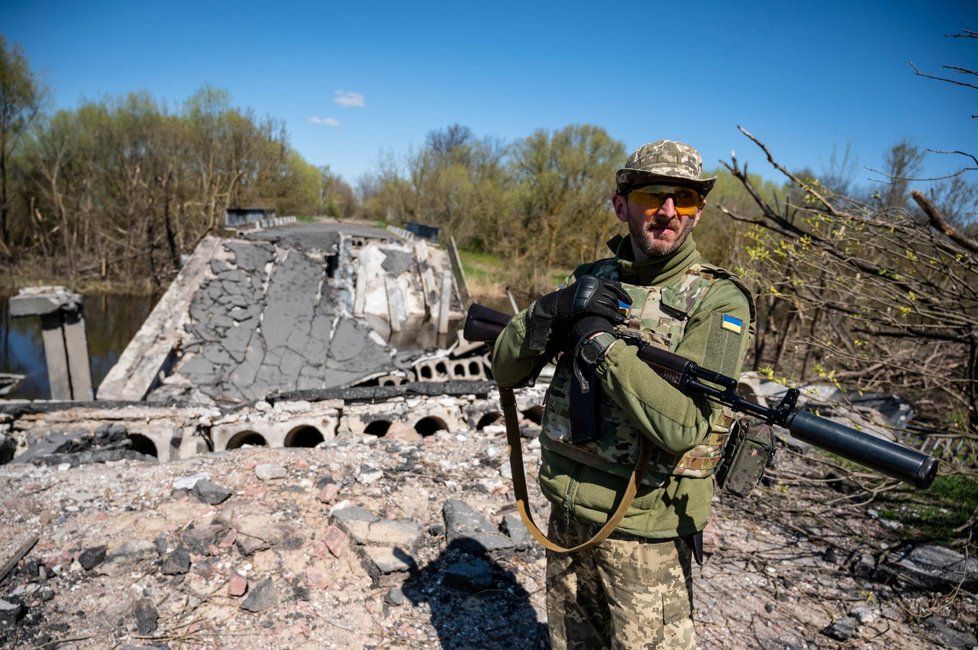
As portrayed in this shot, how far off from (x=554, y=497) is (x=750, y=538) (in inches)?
106

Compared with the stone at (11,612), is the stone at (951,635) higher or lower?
lower

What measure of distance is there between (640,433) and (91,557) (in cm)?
315

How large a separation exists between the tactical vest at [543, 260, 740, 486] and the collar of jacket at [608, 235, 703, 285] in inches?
1.6

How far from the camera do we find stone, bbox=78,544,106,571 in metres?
3.00

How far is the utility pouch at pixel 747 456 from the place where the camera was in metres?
1.68

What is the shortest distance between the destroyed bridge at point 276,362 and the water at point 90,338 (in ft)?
13.3

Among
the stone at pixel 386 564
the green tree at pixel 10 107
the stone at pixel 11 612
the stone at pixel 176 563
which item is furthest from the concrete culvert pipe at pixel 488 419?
the green tree at pixel 10 107

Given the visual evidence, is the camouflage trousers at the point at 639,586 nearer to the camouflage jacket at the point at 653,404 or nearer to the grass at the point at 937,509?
the camouflage jacket at the point at 653,404

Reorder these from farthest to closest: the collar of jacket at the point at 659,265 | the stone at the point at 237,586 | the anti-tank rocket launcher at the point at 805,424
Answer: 1. the stone at the point at 237,586
2. the collar of jacket at the point at 659,265
3. the anti-tank rocket launcher at the point at 805,424

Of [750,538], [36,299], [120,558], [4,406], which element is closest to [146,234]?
[36,299]

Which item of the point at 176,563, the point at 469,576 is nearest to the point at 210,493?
the point at 176,563

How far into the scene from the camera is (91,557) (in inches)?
119

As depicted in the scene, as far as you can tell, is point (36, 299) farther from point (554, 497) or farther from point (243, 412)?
point (554, 497)

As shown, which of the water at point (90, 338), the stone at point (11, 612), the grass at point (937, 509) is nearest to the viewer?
the stone at point (11, 612)
